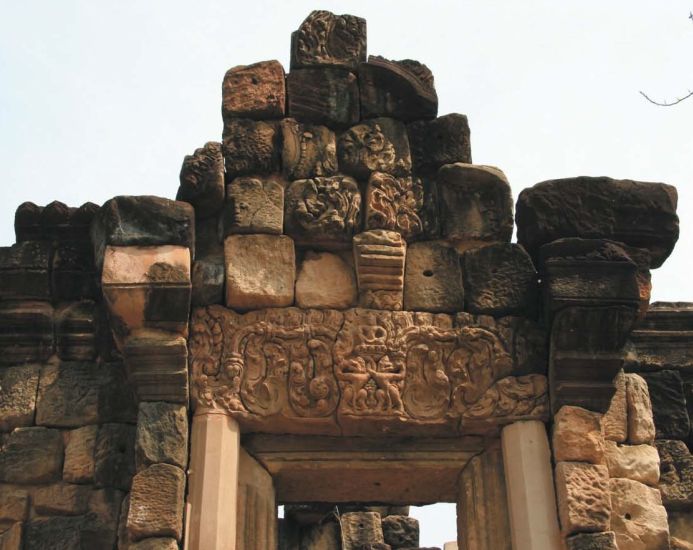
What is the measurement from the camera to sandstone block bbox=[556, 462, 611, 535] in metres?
6.53

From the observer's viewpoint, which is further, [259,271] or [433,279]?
[433,279]

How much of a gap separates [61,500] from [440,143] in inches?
118

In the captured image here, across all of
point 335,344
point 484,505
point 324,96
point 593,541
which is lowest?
point 593,541

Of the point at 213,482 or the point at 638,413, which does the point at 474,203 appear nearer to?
the point at 638,413

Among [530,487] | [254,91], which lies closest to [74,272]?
[254,91]

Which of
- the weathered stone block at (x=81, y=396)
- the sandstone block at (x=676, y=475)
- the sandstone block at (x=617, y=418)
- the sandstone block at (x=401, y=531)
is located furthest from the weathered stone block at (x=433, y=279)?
the sandstone block at (x=401, y=531)

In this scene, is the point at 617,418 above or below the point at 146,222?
below

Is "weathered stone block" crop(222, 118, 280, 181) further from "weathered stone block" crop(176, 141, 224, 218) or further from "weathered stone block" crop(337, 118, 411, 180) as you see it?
"weathered stone block" crop(337, 118, 411, 180)

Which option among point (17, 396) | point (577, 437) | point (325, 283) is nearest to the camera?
point (577, 437)

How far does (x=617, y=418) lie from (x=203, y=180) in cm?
275

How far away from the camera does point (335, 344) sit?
22.7 feet

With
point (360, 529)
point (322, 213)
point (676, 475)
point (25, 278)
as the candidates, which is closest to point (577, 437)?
point (676, 475)

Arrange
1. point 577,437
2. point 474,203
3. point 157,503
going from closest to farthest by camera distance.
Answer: point 157,503 < point 577,437 < point 474,203

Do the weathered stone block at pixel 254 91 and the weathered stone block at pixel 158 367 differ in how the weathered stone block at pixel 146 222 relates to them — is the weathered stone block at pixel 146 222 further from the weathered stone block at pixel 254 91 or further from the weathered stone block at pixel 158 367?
the weathered stone block at pixel 254 91
